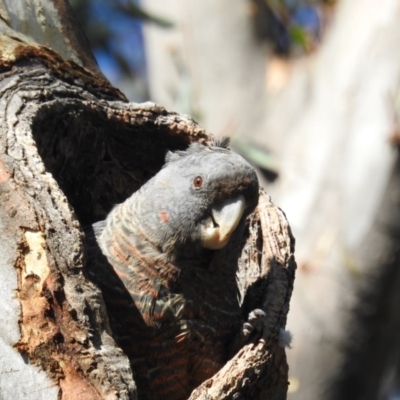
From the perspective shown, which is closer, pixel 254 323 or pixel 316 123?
pixel 254 323

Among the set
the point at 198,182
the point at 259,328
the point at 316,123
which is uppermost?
the point at 316,123

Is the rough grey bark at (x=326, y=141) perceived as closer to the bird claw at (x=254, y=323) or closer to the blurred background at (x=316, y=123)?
the blurred background at (x=316, y=123)

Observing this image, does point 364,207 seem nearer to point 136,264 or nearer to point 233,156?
point 233,156

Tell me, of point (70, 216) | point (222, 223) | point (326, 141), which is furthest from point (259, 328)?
point (326, 141)

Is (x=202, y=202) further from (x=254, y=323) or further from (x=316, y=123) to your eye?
(x=316, y=123)

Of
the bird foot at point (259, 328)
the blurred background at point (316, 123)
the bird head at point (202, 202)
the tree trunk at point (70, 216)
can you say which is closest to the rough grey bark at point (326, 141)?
the blurred background at point (316, 123)

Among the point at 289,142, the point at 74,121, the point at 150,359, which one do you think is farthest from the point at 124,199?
the point at 289,142

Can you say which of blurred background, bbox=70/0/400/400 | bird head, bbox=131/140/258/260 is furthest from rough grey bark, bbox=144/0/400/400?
bird head, bbox=131/140/258/260

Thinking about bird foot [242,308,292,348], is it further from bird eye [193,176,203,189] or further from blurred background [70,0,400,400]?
blurred background [70,0,400,400]
